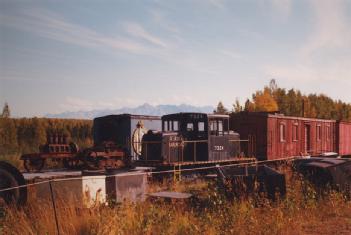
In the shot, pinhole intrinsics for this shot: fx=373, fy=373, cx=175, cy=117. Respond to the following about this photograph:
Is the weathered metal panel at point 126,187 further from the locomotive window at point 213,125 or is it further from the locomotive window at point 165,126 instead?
the locomotive window at point 165,126

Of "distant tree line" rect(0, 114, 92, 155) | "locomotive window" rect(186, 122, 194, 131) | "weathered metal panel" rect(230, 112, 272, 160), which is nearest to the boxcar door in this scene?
"weathered metal panel" rect(230, 112, 272, 160)

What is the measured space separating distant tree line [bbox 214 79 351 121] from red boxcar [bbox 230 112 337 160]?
105ft

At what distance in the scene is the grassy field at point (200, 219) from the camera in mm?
6438

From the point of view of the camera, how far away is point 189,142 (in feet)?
57.8

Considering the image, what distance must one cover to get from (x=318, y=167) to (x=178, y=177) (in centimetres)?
675

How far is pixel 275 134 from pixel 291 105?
56655mm

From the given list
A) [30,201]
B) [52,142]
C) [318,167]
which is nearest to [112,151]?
[52,142]

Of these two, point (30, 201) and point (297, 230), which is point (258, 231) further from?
point (30, 201)

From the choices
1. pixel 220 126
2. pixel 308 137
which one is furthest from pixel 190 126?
pixel 308 137

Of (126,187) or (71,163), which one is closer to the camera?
(126,187)

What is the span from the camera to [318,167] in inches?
420

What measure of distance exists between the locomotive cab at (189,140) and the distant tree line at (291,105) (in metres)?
40.5

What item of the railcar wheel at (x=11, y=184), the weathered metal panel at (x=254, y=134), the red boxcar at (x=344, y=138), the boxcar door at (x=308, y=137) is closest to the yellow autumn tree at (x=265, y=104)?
the red boxcar at (x=344, y=138)

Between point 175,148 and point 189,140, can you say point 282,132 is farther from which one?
point 175,148
